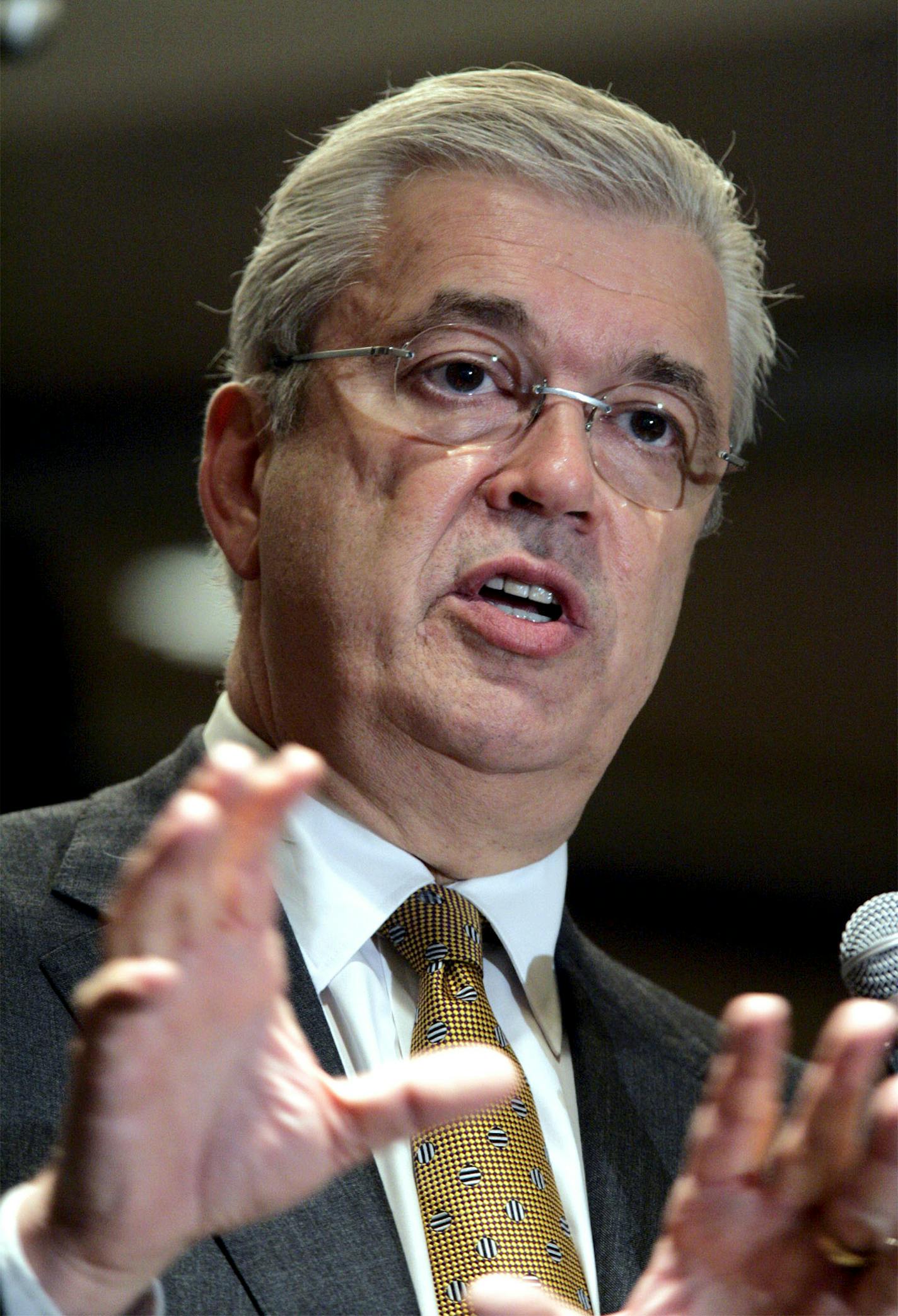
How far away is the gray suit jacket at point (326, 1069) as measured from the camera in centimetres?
142

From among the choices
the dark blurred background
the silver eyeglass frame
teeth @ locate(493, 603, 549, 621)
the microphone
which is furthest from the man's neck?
the dark blurred background

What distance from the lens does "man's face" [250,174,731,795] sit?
6.00 feet

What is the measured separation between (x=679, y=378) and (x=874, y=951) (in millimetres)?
964

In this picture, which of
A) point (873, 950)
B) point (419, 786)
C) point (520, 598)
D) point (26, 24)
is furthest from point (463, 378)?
point (26, 24)

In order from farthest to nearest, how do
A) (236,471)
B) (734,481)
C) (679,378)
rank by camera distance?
(734,481), (236,471), (679,378)

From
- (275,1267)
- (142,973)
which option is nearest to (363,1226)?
(275,1267)

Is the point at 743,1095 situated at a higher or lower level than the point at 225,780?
lower

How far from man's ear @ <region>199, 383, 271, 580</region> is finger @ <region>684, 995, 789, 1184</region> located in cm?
121

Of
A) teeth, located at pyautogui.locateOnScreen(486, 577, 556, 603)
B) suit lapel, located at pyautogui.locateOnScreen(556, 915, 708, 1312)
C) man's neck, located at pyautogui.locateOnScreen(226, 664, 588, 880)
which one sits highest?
teeth, located at pyautogui.locateOnScreen(486, 577, 556, 603)

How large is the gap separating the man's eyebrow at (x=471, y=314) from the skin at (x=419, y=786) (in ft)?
0.06

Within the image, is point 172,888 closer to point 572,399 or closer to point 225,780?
point 225,780

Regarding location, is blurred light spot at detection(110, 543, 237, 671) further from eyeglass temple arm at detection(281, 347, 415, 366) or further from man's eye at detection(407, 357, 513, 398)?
man's eye at detection(407, 357, 513, 398)

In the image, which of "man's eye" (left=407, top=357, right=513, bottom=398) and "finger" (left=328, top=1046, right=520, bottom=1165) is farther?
"man's eye" (left=407, top=357, right=513, bottom=398)

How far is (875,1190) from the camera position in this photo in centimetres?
103
